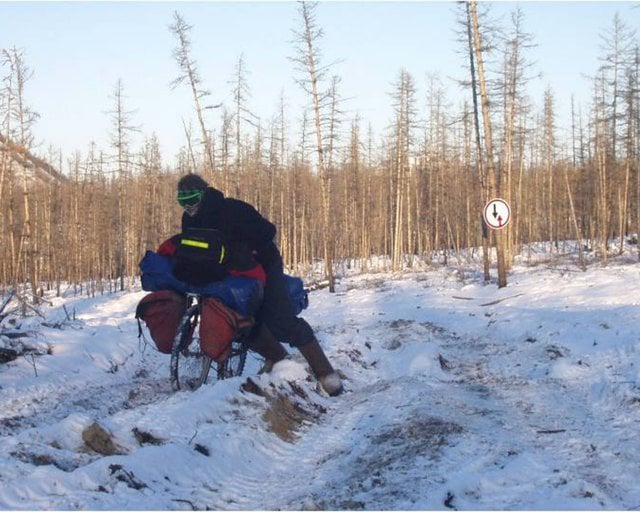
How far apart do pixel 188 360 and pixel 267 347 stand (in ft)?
2.76

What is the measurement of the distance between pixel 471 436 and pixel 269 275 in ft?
8.26

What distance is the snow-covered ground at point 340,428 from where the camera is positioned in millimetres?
3613

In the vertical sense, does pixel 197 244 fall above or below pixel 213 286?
above

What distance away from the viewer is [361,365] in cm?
908

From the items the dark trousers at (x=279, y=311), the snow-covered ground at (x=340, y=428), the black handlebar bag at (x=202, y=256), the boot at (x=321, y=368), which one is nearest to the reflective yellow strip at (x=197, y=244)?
the black handlebar bag at (x=202, y=256)

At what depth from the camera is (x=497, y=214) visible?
19234 mm

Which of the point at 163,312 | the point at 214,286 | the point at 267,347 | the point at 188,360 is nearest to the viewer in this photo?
the point at 214,286

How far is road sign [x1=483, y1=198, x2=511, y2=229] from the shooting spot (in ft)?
63.0

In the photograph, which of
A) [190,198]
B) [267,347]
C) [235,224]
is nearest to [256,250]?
[235,224]

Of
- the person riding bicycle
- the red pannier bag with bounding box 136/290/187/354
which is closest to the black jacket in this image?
the person riding bicycle

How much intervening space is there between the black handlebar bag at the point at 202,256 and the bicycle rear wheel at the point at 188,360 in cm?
32

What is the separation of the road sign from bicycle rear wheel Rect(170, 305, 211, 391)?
1417cm

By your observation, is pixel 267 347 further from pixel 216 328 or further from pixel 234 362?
pixel 216 328

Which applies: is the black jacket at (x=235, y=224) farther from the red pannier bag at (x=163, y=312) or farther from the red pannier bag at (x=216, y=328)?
the red pannier bag at (x=163, y=312)
